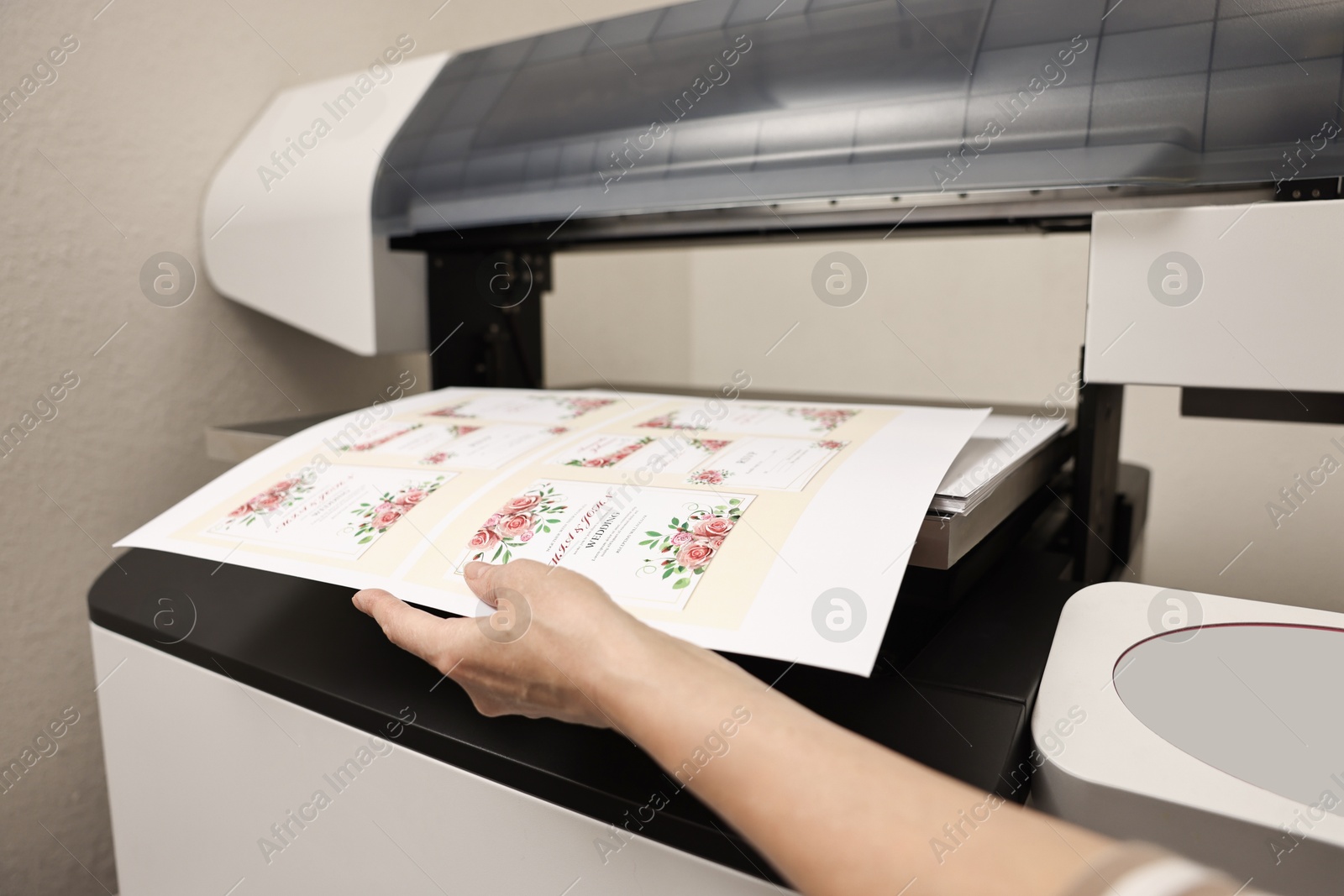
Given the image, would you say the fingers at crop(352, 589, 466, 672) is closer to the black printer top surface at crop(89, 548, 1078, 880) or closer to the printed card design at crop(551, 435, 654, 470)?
the black printer top surface at crop(89, 548, 1078, 880)

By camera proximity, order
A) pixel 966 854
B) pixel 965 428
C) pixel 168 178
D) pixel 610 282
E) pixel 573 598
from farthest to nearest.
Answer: pixel 610 282 → pixel 168 178 → pixel 965 428 → pixel 573 598 → pixel 966 854

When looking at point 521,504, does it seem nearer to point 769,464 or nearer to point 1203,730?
point 769,464

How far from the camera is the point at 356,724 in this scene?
44cm

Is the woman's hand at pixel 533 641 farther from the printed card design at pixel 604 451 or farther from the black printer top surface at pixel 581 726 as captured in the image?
the printed card design at pixel 604 451

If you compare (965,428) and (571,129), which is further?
(571,129)

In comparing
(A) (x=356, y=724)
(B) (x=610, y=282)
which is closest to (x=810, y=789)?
(A) (x=356, y=724)

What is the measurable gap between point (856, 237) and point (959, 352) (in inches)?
36.2

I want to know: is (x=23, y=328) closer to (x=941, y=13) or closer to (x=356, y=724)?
(x=356, y=724)

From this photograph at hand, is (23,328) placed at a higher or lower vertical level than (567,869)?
higher

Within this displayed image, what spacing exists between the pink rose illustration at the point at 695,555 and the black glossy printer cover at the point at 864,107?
0.33 m

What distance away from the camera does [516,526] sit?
0.46 m

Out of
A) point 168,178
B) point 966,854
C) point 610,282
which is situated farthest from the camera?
point 610,282

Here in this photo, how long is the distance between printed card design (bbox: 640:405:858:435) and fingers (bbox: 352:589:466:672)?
0.25 metres

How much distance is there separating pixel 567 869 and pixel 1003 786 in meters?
0.21
